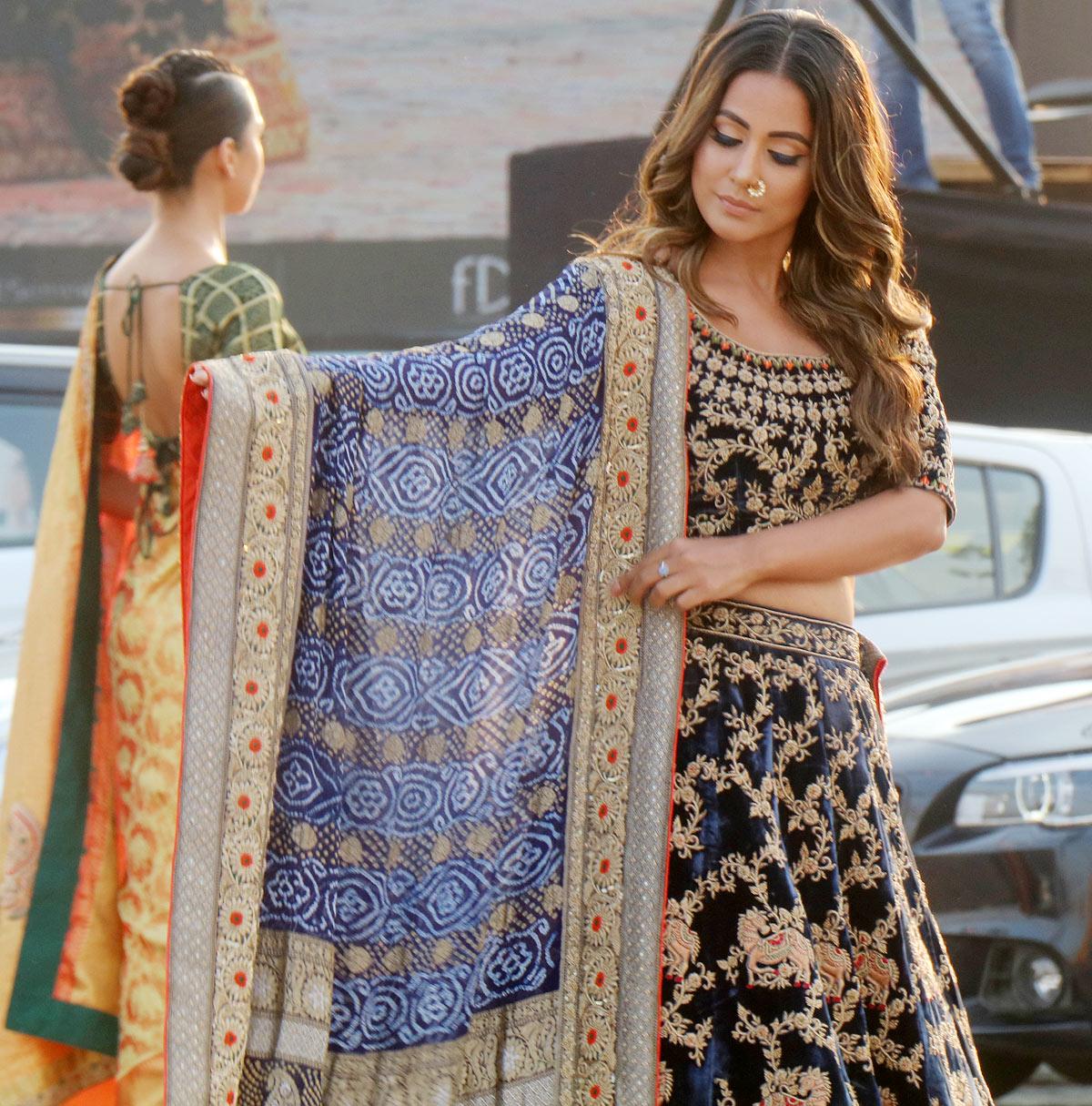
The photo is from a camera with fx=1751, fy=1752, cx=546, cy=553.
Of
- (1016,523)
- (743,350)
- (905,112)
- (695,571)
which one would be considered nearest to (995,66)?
(905,112)

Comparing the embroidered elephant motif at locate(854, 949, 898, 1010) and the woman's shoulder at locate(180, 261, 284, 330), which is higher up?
the woman's shoulder at locate(180, 261, 284, 330)

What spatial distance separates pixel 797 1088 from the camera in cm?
221

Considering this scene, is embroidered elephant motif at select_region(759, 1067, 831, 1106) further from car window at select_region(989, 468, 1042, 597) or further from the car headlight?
car window at select_region(989, 468, 1042, 597)

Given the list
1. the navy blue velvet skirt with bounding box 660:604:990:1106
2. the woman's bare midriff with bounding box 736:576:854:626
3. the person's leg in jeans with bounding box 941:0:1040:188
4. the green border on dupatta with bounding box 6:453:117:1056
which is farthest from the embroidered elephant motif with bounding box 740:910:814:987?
the person's leg in jeans with bounding box 941:0:1040:188

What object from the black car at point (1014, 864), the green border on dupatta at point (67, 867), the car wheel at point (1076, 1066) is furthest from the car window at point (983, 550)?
the green border on dupatta at point (67, 867)

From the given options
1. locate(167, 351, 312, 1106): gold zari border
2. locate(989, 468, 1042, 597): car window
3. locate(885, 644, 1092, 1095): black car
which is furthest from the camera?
locate(989, 468, 1042, 597): car window

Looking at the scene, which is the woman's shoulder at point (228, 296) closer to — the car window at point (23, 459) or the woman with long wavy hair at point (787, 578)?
the woman with long wavy hair at point (787, 578)

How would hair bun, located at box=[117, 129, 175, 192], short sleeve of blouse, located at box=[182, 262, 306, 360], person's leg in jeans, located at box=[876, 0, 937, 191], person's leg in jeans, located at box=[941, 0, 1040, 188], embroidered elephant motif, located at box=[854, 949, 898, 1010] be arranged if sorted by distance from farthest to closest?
person's leg in jeans, located at box=[941, 0, 1040, 188] < person's leg in jeans, located at box=[876, 0, 937, 191] < hair bun, located at box=[117, 129, 175, 192] < short sleeve of blouse, located at box=[182, 262, 306, 360] < embroidered elephant motif, located at box=[854, 949, 898, 1010]

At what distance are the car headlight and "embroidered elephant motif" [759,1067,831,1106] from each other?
1426mm

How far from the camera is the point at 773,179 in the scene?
2275mm

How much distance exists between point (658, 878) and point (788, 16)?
1.15m

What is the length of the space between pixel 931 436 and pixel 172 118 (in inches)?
66.7

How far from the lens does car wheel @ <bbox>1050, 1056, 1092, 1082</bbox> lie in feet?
11.3

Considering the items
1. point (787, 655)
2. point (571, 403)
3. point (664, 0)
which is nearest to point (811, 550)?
point (787, 655)
